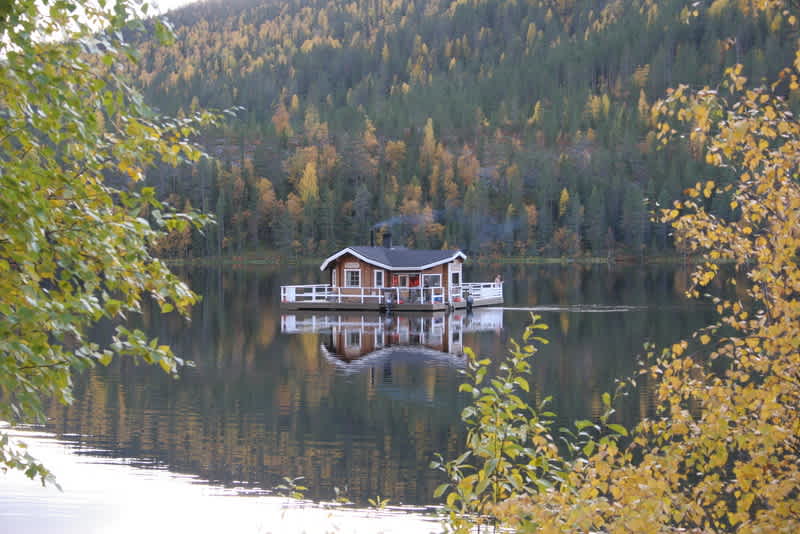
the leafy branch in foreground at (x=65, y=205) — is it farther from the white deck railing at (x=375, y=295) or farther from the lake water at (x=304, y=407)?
the white deck railing at (x=375, y=295)

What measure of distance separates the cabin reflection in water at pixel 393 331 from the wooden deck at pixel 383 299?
1592mm

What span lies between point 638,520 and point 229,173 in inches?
5421

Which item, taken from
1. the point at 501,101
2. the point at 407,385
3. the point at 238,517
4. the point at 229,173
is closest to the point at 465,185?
the point at 229,173

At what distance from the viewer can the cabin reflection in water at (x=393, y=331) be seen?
32219 millimetres

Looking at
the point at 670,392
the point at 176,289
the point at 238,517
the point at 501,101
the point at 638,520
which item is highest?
the point at 501,101

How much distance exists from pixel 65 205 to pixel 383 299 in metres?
46.9

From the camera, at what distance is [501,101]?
19762 centimetres

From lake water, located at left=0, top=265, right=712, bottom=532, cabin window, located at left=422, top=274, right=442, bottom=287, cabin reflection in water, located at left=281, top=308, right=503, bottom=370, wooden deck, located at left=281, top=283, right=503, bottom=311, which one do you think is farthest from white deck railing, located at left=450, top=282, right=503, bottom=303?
lake water, located at left=0, top=265, right=712, bottom=532

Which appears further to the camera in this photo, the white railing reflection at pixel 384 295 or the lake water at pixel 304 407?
the white railing reflection at pixel 384 295

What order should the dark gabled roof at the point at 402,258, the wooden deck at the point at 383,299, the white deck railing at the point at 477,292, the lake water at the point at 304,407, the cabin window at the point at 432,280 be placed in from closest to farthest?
the lake water at the point at 304,407, the wooden deck at the point at 383,299, the dark gabled roof at the point at 402,258, the cabin window at the point at 432,280, the white deck railing at the point at 477,292

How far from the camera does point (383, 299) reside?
52.8 m

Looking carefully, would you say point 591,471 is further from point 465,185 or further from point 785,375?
point 465,185

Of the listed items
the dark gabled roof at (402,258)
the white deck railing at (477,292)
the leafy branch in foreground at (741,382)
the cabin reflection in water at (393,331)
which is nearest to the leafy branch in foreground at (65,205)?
the leafy branch in foreground at (741,382)

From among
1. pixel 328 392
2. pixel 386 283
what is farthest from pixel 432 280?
pixel 328 392
